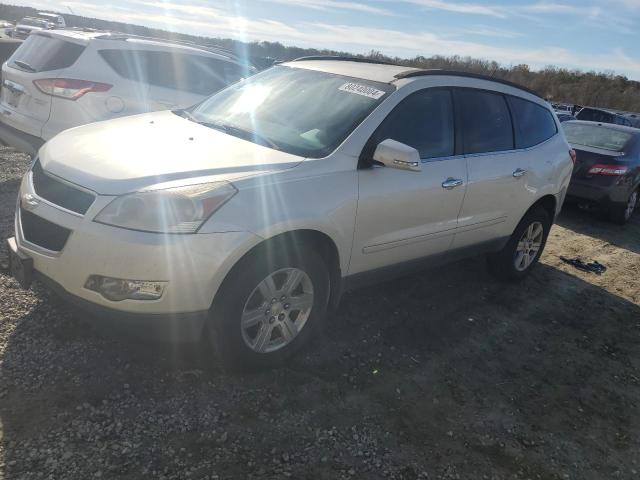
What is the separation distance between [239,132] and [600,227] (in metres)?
7.03

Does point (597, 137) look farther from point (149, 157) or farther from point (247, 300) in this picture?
point (149, 157)

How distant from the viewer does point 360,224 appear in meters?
3.44

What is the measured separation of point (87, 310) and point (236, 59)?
228 inches

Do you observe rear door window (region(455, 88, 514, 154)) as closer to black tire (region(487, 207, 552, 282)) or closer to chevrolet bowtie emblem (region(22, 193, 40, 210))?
black tire (region(487, 207, 552, 282))

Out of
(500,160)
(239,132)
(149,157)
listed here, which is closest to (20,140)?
(239,132)

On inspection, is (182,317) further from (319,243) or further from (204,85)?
(204,85)

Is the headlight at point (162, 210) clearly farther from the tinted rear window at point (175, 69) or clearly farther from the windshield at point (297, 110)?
the tinted rear window at point (175, 69)

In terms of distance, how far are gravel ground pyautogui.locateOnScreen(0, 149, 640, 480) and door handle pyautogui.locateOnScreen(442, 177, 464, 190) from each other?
110cm

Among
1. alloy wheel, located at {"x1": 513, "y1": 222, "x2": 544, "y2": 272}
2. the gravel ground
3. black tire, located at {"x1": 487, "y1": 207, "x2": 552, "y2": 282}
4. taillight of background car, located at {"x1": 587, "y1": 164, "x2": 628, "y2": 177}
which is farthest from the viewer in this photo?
taillight of background car, located at {"x1": 587, "y1": 164, "x2": 628, "y2": 177}

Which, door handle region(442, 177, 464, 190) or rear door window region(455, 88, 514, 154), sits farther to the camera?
rear door window region(455, 88, 514, 154)

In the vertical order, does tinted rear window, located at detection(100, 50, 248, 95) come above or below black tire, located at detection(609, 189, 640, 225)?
above

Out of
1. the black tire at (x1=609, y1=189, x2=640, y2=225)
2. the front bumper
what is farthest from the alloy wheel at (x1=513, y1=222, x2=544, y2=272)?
the black tire at (x1=609, y1=189, x2=640, y2=225)

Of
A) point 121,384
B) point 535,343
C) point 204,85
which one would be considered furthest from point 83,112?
point 535,343

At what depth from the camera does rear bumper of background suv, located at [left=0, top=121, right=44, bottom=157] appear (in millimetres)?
5527
